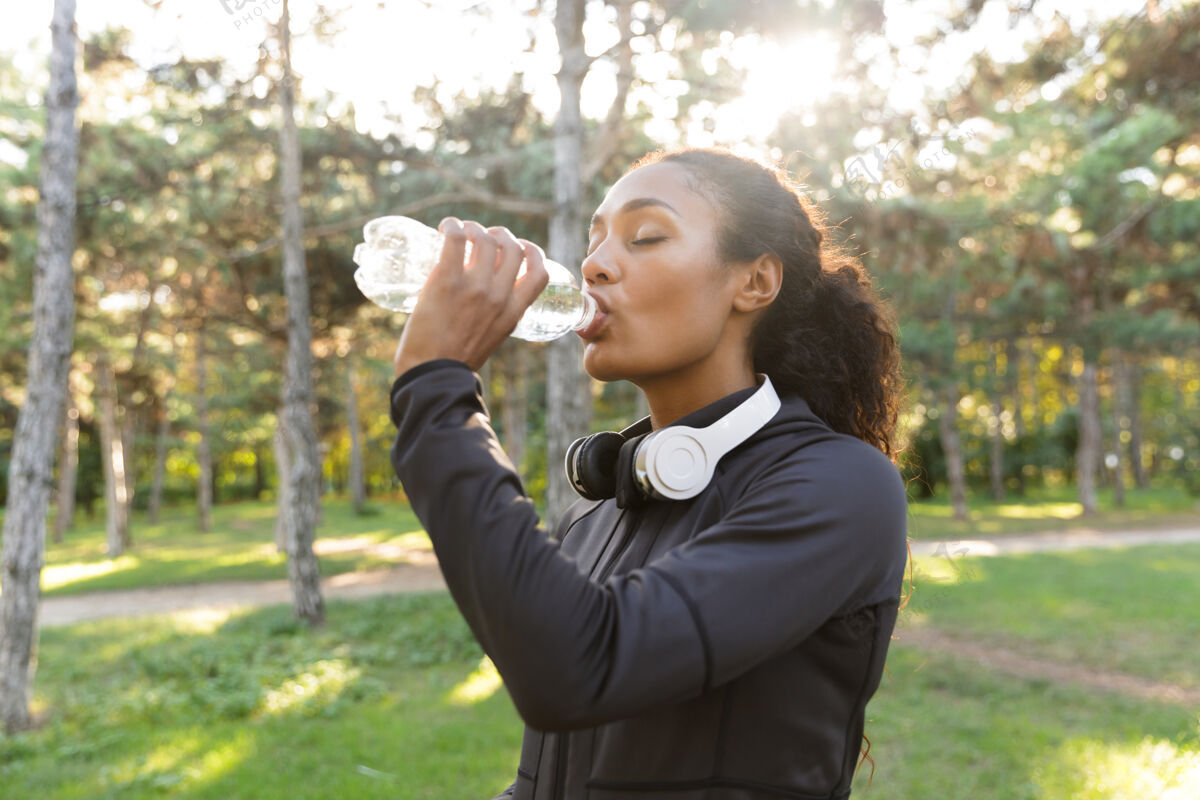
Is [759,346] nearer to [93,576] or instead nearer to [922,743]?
[922,743]

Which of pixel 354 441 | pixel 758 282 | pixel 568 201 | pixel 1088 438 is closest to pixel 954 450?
pixel 1088 438

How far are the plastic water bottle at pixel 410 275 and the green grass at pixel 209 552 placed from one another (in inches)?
586

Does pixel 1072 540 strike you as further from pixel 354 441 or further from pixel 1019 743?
pixel 354 441

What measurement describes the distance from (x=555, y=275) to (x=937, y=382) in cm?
1898

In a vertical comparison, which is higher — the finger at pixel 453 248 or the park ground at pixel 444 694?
the finger at pixel 453 248

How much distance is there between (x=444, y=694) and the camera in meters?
8.23

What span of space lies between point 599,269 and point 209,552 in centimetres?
2286

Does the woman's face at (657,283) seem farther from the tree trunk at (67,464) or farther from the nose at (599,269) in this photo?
the tree trunk at (67,464)

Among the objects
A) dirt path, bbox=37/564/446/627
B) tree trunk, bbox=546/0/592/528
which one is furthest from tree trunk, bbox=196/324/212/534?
tree trunk, bbox=546/0/592/528

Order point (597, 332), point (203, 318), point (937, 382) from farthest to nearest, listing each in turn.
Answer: point (937, 382), point (203, 318), point (597, 332)

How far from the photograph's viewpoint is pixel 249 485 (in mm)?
50125

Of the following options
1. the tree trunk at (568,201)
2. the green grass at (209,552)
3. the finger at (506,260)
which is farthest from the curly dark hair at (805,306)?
the green grass at (209,552)

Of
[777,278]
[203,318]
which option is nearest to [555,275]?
[777,278]

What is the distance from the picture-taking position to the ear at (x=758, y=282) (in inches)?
61.5
